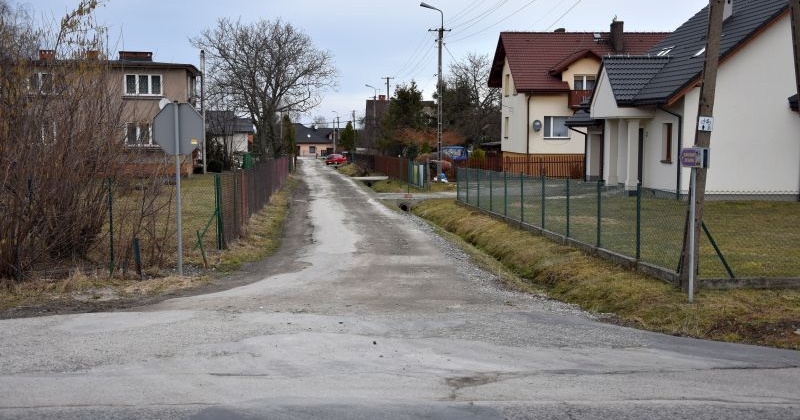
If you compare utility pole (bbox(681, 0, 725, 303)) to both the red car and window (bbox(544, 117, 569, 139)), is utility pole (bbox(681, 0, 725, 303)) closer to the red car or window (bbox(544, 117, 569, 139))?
window (bbox(544, 117, 569, 139))

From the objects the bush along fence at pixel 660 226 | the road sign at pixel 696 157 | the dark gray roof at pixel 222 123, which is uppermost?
the dark gray roof at pixel 222 123

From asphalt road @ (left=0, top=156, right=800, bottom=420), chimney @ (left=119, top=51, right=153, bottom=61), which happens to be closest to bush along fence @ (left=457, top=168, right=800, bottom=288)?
asphalt road @ (left=0, top=156, right=800, bottom=420)

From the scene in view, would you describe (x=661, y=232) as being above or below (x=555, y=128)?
below

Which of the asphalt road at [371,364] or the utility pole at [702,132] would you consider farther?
the utility pole at [702,132]

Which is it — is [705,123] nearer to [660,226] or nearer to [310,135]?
[660,226]

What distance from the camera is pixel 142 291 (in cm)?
1257

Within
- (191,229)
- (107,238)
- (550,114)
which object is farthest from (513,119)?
(107,238)

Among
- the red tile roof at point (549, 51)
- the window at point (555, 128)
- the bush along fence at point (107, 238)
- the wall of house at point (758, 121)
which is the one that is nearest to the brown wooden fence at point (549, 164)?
the window at point (555, 128)

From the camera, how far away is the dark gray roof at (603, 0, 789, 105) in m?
25.2

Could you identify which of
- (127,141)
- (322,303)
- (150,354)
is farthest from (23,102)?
(150,354)

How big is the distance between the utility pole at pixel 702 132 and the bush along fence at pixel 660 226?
0.26 m

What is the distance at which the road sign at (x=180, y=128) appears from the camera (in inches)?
522

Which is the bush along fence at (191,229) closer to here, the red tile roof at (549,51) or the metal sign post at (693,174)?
the metal sign post at (693,174)

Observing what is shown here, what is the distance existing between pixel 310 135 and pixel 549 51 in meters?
135
